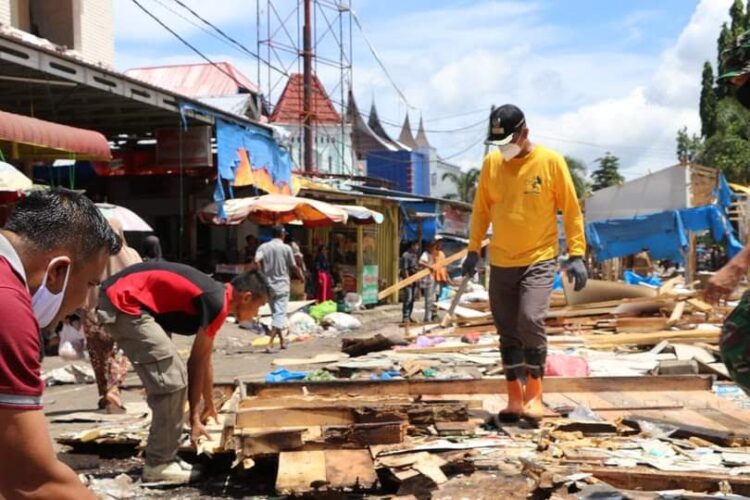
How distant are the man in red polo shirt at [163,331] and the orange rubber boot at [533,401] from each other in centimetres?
215

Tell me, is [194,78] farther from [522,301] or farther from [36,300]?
[36,300]

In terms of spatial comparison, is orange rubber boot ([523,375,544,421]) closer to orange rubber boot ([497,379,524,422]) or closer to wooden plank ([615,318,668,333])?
orange rubber boot ([497,379,524,422])

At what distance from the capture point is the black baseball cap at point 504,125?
6344 mm

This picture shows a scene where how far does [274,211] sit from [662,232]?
40.0ft

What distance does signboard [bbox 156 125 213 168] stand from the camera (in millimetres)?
17719

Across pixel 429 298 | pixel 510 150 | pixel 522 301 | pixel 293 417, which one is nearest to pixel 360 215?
pixel 429 298

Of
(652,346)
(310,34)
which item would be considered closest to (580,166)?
(310,34)

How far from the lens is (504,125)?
250 inches

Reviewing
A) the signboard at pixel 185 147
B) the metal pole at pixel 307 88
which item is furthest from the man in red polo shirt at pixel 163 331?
the metal pole at pixel 307 88

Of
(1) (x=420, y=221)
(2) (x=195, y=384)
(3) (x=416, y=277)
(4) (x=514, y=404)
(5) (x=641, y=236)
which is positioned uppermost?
(1) (x=420, y=221)

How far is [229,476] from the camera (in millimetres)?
5660

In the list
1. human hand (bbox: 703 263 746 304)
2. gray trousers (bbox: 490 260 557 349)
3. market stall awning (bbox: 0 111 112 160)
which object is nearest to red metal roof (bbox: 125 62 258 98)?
market stall awning (bbox: 0 111 112 160)

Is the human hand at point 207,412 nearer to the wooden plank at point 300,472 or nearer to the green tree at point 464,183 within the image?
the wooden plank at point 300,472

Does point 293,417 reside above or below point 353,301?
above
